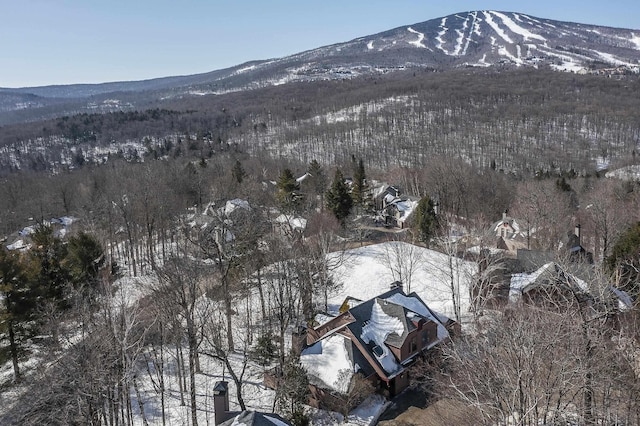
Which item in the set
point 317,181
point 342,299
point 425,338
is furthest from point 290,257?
Result: point 317,181

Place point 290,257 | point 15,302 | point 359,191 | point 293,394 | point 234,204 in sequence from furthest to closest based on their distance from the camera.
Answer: point 359,191, point 234,204, point 290,257, point 15,302, point 293,394

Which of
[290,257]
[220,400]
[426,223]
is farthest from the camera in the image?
[426,223]

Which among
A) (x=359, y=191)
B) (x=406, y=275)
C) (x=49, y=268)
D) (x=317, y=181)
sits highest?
(x=49, y=268)

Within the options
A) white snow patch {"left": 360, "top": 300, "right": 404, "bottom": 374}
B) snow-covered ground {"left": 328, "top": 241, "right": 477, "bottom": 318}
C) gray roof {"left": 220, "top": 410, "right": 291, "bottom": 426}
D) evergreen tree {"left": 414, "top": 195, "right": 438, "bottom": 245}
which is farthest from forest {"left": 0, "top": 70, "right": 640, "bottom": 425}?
gray roof {"left": 220, "top": 410, "right": 291, "bottom": 426}

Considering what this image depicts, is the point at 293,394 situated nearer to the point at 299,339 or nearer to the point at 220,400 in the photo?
the point at 220,400

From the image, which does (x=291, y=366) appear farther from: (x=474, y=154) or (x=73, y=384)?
(x=474, y=154)

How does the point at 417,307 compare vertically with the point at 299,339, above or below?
above

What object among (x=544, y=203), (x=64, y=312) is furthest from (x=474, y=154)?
(x=64, y=312)
